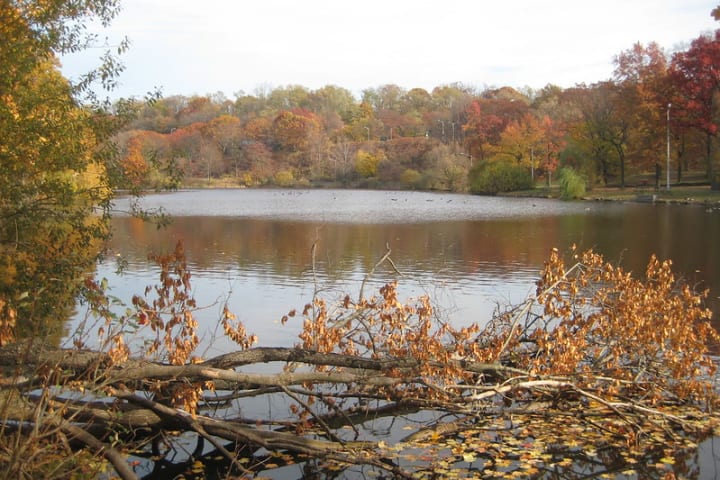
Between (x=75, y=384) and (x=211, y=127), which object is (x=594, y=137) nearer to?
(x=75, y=384)

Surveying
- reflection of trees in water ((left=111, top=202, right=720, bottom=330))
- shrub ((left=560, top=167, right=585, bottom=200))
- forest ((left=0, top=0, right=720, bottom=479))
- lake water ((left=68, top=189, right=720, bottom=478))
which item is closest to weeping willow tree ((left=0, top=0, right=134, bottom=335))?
forest ((left=0, top=0, right=720, bottom=479))

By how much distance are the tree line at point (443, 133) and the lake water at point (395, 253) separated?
3.23 m

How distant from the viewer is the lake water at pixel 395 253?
13.6 meters

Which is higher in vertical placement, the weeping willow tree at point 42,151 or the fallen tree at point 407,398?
the weeping willow tree at point 42,151

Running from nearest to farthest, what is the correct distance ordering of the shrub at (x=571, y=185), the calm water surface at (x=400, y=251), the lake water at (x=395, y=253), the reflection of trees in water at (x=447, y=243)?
the lake water at (x=395, y=253) < the calm water surface at (x=400, y=251) < the reflection of trees in water at (x=447, y=243) < the shrub at (x=571, y=185)

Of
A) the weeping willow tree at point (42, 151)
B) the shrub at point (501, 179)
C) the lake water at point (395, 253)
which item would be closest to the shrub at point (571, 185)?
the shrub at point (501, 179)

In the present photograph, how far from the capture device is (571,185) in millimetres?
50500

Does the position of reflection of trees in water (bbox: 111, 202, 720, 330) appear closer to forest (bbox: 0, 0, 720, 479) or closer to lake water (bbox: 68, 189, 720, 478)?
lake water (bbox: 68, 189, 720, 478)

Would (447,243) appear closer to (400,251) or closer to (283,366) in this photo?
(400,251)

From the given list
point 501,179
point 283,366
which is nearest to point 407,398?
point 283,366

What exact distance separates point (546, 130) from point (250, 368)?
210ft

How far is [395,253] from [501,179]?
1701 inches

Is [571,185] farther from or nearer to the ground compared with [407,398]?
farther from the ground

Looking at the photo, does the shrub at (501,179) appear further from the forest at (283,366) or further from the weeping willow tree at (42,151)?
the weeping willow tree at (42,151)
